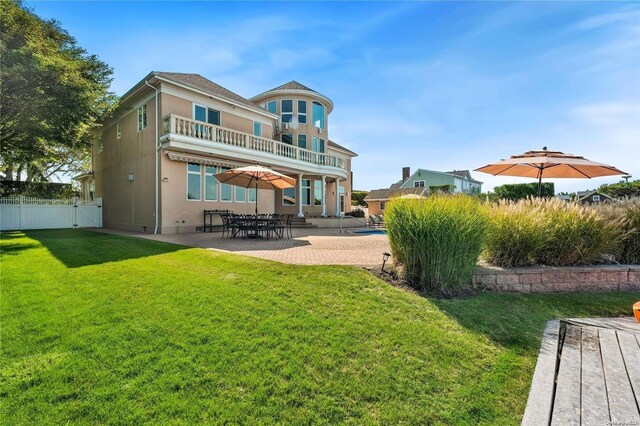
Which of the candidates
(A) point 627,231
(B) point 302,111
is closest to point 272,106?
(B) point 302,111

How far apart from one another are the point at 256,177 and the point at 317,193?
12476 millimetres

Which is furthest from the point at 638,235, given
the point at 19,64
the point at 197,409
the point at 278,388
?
the point at 19,64

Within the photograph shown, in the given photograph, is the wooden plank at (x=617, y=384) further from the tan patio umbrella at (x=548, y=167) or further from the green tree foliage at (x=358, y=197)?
the green tree foliage at (x=358, y=197)

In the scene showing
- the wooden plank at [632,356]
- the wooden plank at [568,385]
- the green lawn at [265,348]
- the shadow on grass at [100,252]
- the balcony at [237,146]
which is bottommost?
the wooden plank at [568,385]

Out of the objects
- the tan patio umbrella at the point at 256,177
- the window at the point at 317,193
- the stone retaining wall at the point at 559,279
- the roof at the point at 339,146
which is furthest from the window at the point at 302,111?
the stone retaining wall at the point at 559,279

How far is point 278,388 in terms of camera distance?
2.57 m

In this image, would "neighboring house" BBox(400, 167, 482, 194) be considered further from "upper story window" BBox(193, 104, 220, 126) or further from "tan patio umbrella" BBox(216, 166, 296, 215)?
"tan patio umbrella" BBox(216, 166, 296, 215)

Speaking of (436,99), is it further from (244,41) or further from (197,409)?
(197,409)

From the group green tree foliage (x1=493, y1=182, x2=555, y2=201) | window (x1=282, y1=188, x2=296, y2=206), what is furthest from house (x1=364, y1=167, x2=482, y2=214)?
window (x1=282, y1=188, x2=296, y2=206)

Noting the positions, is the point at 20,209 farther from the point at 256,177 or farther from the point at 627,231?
the point at 627,231

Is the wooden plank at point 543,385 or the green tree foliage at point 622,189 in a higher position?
the green tree foliage at point 622,189

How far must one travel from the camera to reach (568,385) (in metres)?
2.74

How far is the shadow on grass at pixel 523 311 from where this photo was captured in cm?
380

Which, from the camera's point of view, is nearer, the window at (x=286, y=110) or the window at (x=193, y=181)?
A: the window at (x=193, y=181)
